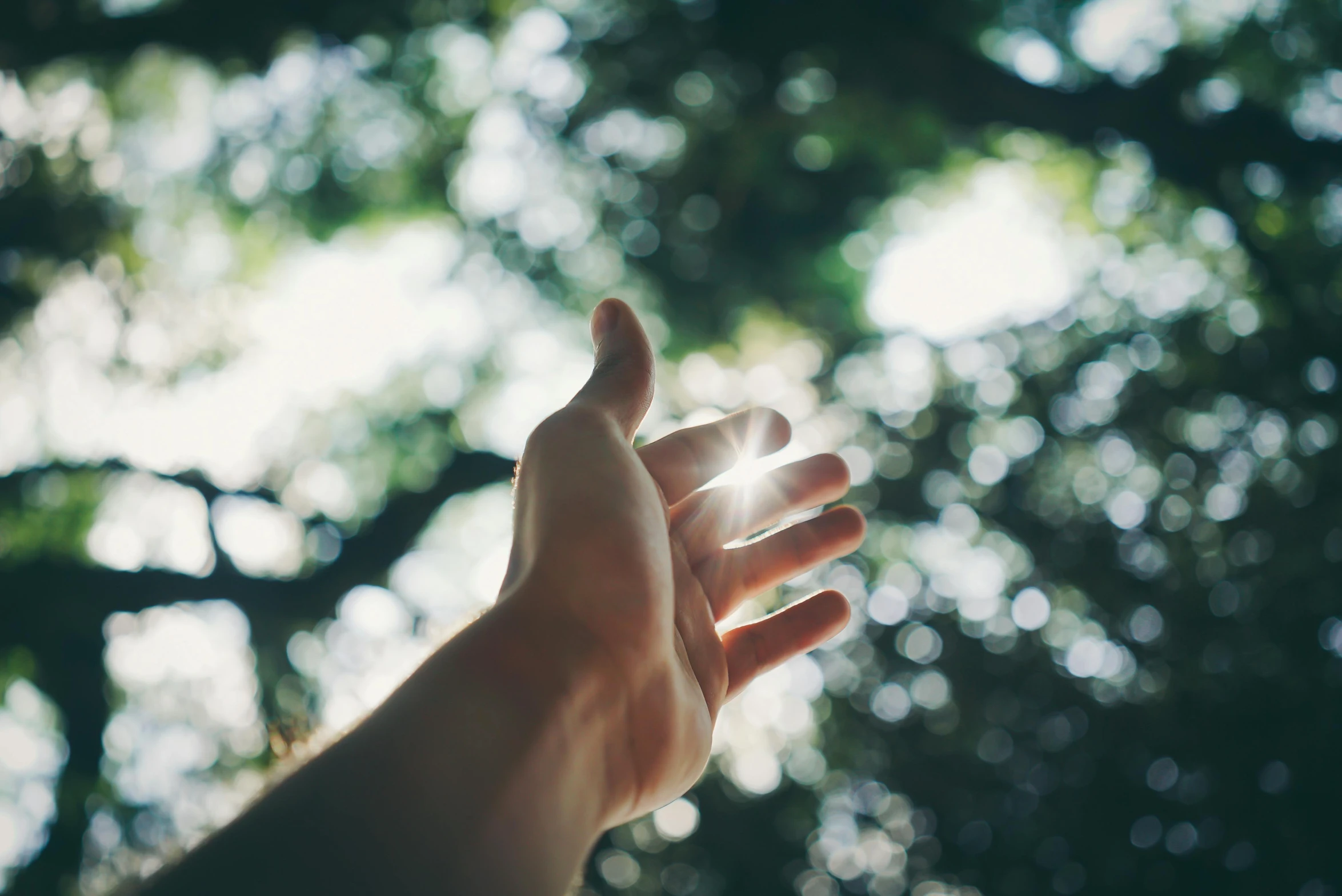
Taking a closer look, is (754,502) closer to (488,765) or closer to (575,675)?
(575,675)

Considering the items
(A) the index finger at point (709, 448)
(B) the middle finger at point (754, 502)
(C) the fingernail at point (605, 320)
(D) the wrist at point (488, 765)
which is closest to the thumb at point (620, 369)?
(C) the fingernail at point (605, 320)

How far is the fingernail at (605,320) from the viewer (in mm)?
2064

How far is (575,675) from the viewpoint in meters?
1.51

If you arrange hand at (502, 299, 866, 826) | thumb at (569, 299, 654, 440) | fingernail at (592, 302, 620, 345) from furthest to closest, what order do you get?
fingernail at (592, 302, 620, 345) < thumb at (569, 299, 654, 440) < hand at (502, 299, 866, 826)

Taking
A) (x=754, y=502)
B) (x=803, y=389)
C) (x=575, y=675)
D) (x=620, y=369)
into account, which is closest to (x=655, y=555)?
(x=575, y=675)

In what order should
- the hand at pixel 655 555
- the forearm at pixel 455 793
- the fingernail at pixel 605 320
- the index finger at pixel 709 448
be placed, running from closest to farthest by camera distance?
the forearm at pixel 455 793
the hand at pixel 655 555
the fingernail at pixel 605 320
the index finger at pixel 709 448

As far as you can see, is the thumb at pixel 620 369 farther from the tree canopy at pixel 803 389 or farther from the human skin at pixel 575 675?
the tree canopy at pixel 803 389

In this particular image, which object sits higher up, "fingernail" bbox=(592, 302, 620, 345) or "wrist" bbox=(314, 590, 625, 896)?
"fingernail" bbox=(592, 302, 620, 345)

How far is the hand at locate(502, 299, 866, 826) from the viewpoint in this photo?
1.62m

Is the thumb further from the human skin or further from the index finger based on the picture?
the index finger

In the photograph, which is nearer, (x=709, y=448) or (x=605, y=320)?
(x=605, y=320)

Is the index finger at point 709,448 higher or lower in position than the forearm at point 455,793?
lower

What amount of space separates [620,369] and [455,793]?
1156 mm

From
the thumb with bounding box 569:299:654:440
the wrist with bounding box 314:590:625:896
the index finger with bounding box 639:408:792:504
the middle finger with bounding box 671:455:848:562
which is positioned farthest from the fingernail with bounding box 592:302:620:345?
the wrist with bounding box 314:590:625:896
